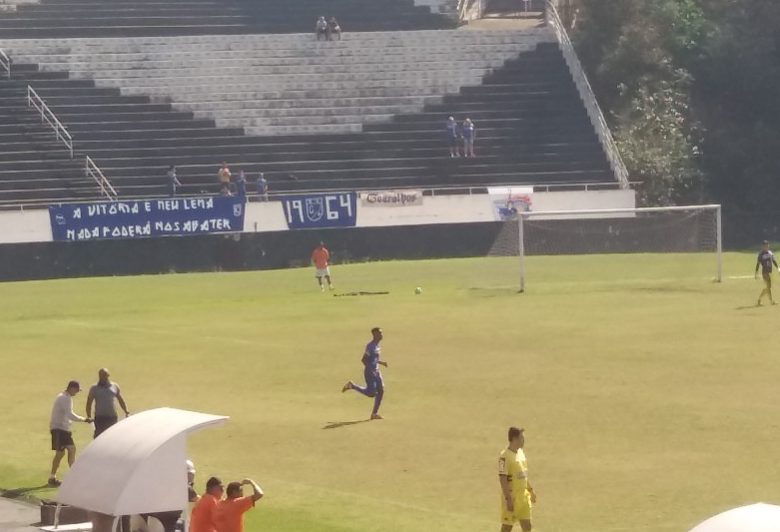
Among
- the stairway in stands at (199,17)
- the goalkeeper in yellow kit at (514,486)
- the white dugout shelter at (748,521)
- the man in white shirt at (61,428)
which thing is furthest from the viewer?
the stairway in stands at (199,17)

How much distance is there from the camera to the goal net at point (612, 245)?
178 ft

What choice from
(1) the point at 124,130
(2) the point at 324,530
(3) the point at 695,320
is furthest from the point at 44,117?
(2) the point at 324,530

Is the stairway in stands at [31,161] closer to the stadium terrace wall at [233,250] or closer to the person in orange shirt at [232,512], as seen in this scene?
the stadium terrace wall at [233,250]

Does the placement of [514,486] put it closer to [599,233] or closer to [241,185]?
[241,185]

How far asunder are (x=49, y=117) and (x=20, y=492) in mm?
44934

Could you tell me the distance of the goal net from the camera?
54406 mm

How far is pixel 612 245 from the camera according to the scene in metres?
63.2

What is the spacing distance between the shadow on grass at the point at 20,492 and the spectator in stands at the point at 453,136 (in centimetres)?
4686

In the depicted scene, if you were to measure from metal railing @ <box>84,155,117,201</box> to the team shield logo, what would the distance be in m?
7.73

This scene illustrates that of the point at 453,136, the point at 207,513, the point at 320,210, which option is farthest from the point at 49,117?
the point at 207,513

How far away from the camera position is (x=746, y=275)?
52188mm

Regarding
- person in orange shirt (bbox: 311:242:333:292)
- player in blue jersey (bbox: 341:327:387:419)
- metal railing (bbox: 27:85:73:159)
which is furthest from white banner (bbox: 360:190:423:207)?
player in blue jersey (bbox: 341:327:387:419)

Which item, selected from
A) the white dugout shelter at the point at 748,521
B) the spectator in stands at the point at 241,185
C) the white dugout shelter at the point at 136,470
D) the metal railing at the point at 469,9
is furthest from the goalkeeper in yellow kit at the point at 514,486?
the metal railing at the point at 469,9

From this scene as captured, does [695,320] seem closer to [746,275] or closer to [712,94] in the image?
[746,275]
